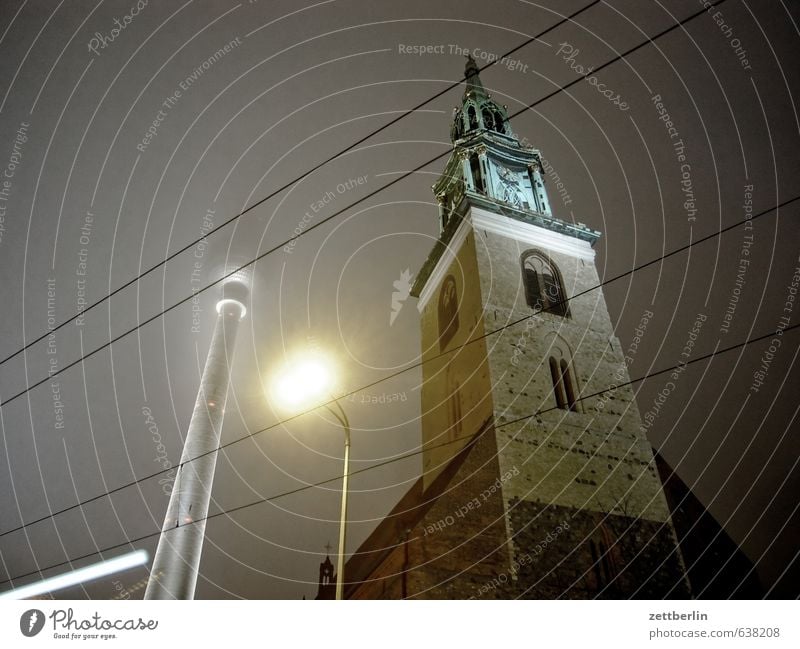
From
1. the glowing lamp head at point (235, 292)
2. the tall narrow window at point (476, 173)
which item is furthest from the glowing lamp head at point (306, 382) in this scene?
the glowing lamp head at point (235, 292)

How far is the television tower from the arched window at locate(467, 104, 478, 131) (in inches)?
754

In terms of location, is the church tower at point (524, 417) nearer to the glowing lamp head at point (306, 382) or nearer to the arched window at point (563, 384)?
the arched window at point (563, 384)

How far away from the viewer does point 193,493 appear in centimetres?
2584

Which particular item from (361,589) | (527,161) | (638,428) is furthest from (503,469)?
(527,161)

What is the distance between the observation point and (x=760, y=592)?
542 inches

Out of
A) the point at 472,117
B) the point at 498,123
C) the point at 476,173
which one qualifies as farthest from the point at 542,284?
the point at 472,117

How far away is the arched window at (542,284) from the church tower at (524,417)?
0.17ft

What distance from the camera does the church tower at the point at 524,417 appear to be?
1146 centimetres

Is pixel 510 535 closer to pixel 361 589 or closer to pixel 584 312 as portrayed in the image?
pixel 361 589

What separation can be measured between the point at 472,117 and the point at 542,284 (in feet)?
36.4

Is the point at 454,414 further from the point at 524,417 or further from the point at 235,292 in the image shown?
the point at 235,292

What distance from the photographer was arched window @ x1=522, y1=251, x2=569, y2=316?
17.8m
